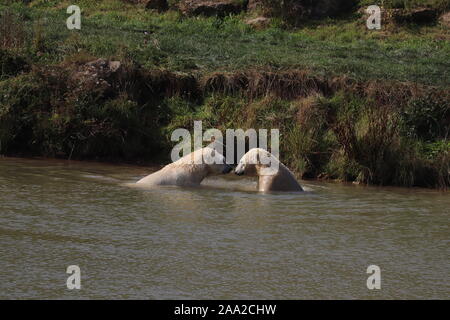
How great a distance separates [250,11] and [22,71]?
1011cm

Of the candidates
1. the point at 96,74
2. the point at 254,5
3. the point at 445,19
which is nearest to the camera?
the point at 96,74

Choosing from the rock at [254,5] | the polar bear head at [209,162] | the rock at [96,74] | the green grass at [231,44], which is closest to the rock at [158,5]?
the green grass at [231,44]

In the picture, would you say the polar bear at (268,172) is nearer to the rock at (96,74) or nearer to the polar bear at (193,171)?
the polar bear at (193,171)

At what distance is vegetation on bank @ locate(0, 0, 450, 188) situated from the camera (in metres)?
15.2

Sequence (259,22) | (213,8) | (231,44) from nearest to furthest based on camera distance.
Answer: (231,44) < (259,22) < (213,8)

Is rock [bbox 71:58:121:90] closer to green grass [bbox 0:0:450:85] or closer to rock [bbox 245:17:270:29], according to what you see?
green grass [bbox 0:0:450:85]

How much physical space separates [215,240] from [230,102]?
23.8 ft

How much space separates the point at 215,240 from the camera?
399 inches

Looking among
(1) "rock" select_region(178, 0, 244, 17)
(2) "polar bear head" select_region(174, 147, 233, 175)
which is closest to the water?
(2) "polar bear head" select_region(174, 147, 233, 175)

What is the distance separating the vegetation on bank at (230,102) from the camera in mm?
15188

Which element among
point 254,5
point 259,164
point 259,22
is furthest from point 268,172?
point 254,5

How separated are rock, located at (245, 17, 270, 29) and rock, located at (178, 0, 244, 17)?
0.96m

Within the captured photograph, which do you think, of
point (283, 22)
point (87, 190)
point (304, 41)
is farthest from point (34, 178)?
point (283, 22)

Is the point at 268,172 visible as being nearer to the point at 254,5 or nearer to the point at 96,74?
the point at 96,74
